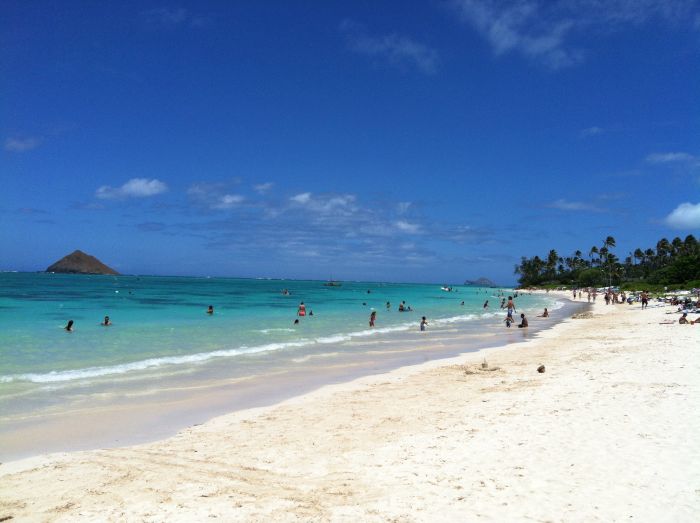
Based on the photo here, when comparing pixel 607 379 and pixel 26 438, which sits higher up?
pixel 607 379

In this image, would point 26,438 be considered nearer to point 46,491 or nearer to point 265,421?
point 46,491

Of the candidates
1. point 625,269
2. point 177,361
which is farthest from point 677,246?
point 177,361

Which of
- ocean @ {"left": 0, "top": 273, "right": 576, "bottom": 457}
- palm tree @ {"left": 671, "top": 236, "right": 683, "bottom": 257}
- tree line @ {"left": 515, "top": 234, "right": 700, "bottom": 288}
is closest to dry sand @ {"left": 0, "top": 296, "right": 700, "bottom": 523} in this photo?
ocean @ {"left": 0, "top": 273, "right": 576, "bottom": 457}

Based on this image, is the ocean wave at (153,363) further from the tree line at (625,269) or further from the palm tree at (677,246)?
the palm tree at (677,246)

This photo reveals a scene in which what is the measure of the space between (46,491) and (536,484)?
20.7 feet

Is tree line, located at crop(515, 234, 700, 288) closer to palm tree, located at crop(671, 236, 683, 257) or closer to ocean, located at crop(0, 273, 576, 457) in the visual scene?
palm tree, located at crop(671, 236, 683, 257)

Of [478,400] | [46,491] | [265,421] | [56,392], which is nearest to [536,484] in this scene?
[478,400]

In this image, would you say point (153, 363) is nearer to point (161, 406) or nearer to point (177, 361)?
point (177, 361)

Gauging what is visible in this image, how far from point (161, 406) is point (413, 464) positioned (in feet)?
22.7

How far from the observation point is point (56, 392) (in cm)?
1198

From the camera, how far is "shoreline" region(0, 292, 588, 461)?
836 cm

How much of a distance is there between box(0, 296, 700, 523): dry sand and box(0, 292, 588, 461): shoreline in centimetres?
70

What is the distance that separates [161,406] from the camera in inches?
431

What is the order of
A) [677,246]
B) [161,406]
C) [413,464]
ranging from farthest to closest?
[677,246]
[161,406]
[413,464]
